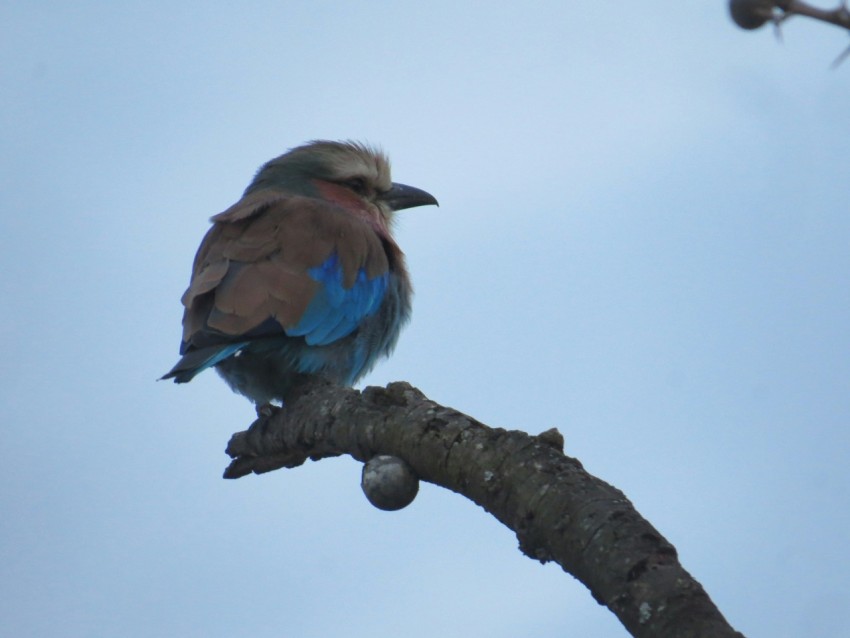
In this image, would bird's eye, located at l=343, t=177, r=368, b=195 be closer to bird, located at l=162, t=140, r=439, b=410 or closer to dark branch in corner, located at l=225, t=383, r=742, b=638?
bird, located at l=162, t=140, r=439, b=410

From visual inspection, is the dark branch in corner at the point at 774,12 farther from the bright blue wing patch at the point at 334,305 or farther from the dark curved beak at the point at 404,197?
the dark curved beak at the point at 404,197

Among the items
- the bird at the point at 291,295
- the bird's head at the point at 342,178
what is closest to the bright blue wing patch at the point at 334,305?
the bird at the point at 291,295

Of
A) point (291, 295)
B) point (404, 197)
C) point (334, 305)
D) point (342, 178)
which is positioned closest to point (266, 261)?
point (291, 295)

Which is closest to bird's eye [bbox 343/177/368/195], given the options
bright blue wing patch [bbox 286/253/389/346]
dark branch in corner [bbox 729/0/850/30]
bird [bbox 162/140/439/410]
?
bird [bbox 162/140/439/410]

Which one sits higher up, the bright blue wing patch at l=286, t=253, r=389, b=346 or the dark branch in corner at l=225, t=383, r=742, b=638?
the bright blue wing patch at l=286, t=253, r=389, b=346

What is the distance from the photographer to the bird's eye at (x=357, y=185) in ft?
22.2

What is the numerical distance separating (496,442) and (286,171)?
4.02 m

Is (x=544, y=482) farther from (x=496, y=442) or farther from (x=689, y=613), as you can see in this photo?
(x=689, y=613)

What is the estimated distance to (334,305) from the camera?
539 centimetres

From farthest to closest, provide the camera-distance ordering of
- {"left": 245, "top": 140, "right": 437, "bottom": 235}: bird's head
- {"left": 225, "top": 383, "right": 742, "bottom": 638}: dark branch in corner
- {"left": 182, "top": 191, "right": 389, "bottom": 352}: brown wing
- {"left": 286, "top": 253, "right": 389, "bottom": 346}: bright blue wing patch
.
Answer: {"left": 245, "top": 140, "right": 437, "bottom": 235}: bird's head, {"left": 286, "top": 253, "right": 389, "bottom": 346}: bright blue wing patch, {"left": 182, "top": 191, "right": 389, "bottom": 352}: brown wing, {"left": 225, "top": 383, "right": 742, "bottom": 638}: dark branch in corner

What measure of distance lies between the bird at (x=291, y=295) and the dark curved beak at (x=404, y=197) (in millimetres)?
406

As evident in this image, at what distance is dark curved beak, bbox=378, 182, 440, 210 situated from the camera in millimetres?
6957

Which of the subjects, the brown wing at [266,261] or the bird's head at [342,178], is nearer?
the brown wing at [266,261]

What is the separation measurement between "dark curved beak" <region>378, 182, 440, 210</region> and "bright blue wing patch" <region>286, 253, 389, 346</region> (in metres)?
1.22
